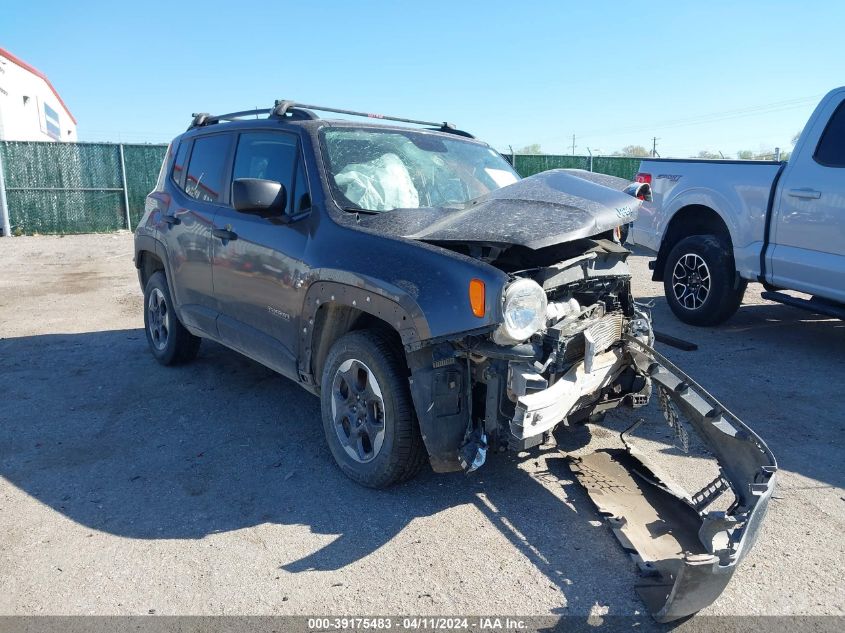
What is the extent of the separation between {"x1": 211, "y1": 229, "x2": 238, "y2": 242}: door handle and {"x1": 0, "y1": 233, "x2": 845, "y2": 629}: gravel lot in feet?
4.26

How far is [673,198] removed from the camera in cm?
739

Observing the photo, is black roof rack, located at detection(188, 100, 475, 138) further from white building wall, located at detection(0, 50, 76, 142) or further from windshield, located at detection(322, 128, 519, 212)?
white building wall, located at detection(0, 50, 76, 142)

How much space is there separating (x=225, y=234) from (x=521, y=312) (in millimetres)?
2392

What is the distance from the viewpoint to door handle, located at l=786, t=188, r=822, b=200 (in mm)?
5756

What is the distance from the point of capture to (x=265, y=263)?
13.5 feet

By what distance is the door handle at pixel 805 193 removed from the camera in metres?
5.76

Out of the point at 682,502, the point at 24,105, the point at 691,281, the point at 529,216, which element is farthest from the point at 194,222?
the point at 24,105

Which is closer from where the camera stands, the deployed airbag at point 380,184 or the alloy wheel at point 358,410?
the alloy wheel at point 358,410

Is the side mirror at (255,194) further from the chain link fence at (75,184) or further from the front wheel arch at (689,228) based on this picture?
the chain link fence at (75,184)

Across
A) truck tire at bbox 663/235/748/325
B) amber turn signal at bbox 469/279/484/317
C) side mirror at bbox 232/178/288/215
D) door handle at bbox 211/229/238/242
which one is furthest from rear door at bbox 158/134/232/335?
truck tire at bbox 663/235/748/325

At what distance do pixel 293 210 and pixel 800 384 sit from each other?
4272 millimetres

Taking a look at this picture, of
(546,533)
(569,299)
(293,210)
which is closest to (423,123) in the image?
(293,210)

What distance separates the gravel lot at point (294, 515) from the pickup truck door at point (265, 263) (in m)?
0.66

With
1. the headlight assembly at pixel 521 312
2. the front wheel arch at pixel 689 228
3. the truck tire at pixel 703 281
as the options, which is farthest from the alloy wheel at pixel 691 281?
the headlight assembly at pixel 521 312
